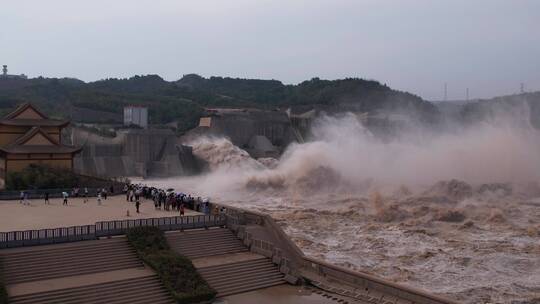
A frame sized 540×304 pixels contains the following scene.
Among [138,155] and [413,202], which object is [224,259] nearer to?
[413,202]

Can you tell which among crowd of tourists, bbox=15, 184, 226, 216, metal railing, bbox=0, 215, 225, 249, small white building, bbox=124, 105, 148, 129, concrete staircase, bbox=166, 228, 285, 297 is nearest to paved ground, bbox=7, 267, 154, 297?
concrete staircase, bbox=166, 228, 285, 297

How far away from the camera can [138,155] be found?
185ft

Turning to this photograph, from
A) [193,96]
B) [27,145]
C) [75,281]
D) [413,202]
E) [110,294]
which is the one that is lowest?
[413,202]

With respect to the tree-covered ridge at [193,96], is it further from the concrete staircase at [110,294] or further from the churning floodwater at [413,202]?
the concrete staircase at [110,294]

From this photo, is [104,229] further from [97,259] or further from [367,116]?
[367,116]

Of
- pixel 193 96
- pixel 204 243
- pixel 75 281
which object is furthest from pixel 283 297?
pixel 193 96

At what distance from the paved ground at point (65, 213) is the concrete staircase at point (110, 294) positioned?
18.2ft

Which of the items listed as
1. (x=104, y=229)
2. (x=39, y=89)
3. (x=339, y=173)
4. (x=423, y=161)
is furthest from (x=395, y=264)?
(x=39, y=89)

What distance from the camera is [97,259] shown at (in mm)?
17281

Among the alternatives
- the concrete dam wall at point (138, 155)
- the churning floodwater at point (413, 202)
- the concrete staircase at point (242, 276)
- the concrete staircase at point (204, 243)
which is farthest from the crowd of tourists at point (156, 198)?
the concrete dam wall at point (138, 155)

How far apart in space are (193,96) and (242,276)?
119 metres

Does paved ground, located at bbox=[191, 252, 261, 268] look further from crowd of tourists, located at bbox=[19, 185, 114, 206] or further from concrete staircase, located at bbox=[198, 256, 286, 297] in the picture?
crowd of tourists, located at bbox=[19, 185, 114, 206]

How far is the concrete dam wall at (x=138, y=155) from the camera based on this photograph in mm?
54719

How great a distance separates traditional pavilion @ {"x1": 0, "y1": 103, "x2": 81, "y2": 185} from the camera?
3259cm
